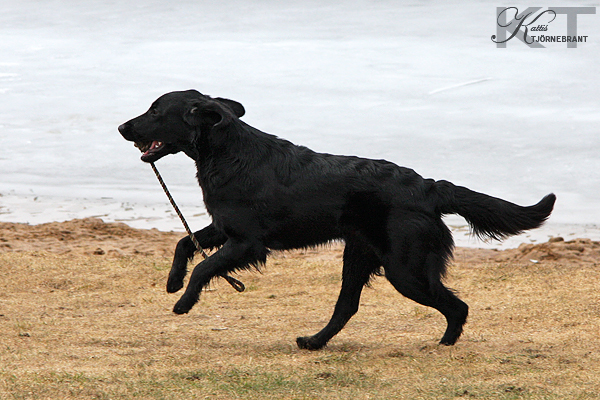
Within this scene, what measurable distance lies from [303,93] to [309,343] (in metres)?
8.35

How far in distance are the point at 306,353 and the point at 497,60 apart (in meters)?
10.2

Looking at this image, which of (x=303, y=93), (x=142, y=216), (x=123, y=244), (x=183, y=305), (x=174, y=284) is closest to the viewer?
(x=183, y=305)

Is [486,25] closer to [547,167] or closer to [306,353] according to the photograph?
[547,167]

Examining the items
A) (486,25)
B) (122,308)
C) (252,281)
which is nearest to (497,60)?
(486,25)

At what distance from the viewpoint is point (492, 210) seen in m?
4.50

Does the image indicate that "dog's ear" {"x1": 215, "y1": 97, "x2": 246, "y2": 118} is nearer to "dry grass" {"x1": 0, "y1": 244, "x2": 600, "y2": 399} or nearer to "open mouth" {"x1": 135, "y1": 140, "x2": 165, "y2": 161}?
"open mouth" {"x1": 135, "y1": 140, "x2": 165, "y2": 161}

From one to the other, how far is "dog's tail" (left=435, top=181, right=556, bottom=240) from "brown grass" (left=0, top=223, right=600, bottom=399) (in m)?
0.70

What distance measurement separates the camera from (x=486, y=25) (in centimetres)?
1584

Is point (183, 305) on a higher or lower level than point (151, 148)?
lower

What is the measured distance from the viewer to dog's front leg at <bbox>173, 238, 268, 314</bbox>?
4.39 meters

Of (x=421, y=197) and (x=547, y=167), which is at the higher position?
(x=421, y=197)

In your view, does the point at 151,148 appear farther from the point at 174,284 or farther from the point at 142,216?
the point at 142,216

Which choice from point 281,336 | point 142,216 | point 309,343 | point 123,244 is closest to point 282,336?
point 281,336

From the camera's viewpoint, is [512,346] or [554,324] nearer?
[512,346]
